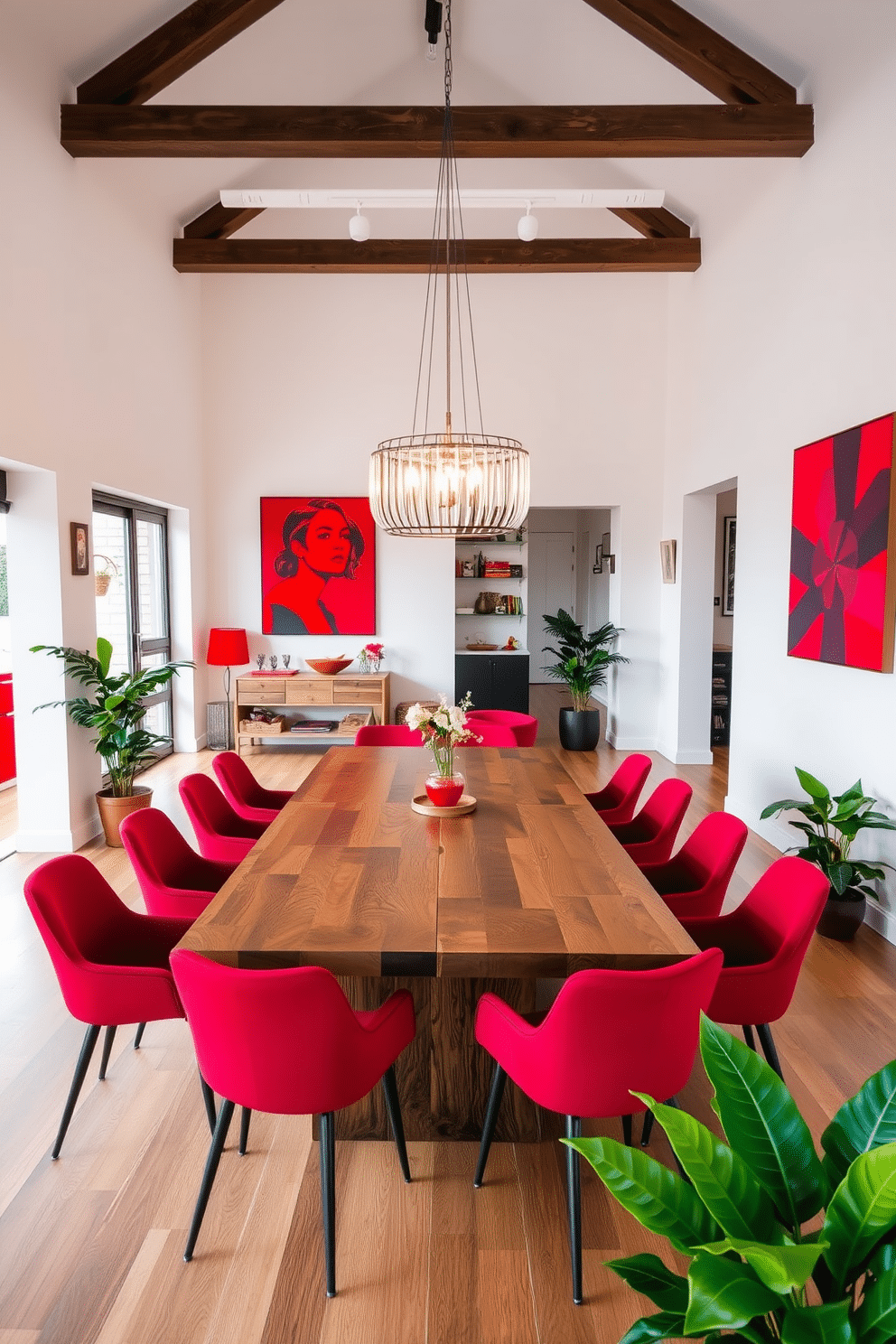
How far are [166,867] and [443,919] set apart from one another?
128 centimetres

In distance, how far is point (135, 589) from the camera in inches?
267

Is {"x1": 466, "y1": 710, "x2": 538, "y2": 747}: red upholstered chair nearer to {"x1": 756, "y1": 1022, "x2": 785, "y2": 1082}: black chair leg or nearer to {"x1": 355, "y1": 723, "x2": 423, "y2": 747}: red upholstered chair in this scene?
{"x1": 355, "y1": 723, "x2": 423, "y2": 747}: red upholstered chair

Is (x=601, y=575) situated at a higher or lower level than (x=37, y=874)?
higher

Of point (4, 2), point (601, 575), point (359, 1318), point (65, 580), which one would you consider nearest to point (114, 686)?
point (65, 580)

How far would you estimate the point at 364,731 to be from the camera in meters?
5.25

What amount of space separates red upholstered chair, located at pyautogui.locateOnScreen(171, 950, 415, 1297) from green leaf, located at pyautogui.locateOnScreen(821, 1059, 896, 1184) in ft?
3.26

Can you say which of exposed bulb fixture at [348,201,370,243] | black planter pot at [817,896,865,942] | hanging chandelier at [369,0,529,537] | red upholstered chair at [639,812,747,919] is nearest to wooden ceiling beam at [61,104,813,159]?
exposed bulb fixture at [348,201,370,243]

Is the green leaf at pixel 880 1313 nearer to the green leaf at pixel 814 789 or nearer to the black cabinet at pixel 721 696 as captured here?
the green leaf at pixel 814 789

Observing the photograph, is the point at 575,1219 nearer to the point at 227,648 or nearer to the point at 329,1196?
the point at 329,1196

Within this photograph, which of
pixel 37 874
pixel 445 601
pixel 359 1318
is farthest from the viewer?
pixel 445 601

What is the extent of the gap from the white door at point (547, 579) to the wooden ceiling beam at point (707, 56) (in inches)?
308

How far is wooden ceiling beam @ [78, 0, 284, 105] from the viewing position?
4.83m

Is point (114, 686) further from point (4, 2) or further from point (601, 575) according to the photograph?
point (601, 575)

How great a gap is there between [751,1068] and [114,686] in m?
4.55
